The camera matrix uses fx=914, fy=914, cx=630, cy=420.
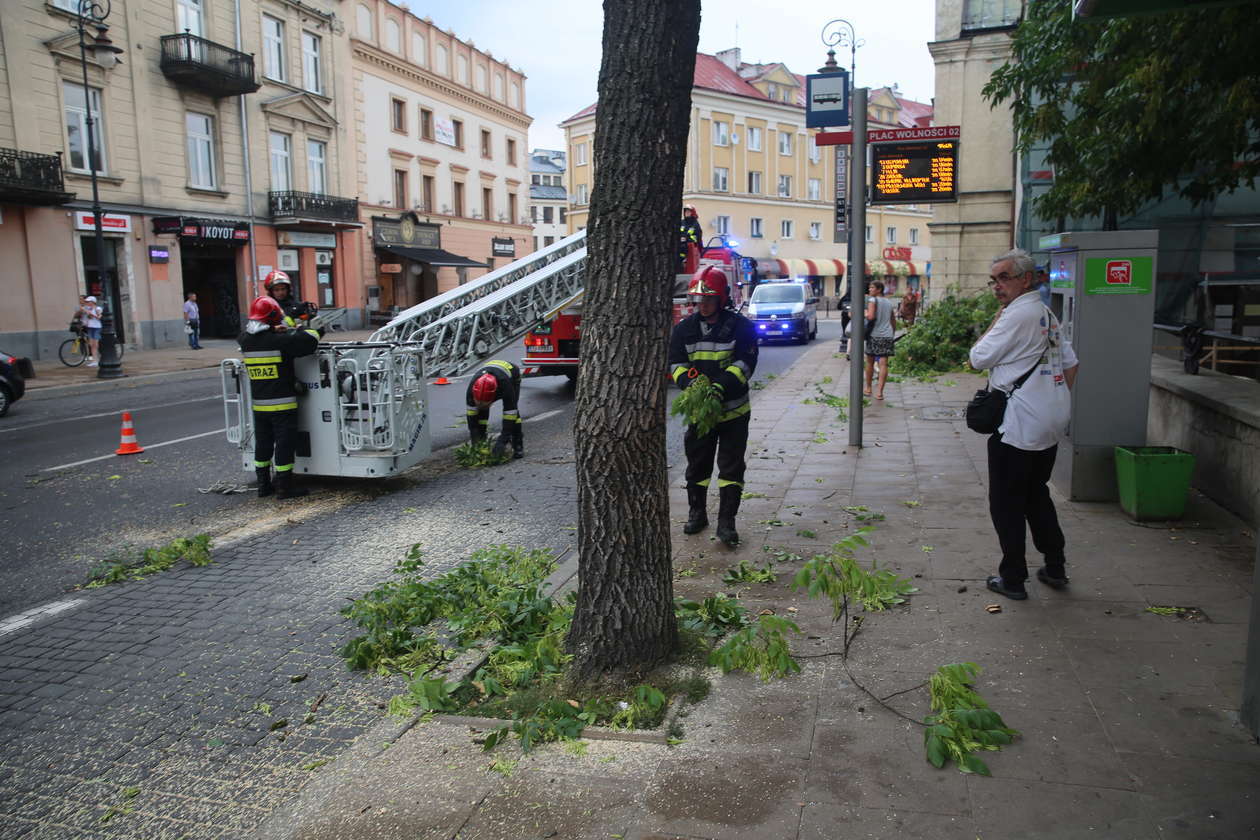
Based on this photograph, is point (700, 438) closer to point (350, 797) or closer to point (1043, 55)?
point (350, 797)

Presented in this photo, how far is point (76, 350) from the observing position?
75.7 feet

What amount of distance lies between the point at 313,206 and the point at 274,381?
27.7 metres

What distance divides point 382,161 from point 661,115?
38334 mm

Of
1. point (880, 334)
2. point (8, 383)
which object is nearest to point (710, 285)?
point (880, 334)

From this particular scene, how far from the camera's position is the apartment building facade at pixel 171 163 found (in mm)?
23188

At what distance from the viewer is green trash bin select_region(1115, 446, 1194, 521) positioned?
596cm

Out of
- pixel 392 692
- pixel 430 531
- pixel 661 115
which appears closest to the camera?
pixel 661 115

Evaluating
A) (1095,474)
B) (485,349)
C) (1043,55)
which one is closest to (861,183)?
(1043,55)

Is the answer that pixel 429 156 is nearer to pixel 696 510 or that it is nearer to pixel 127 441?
pixel 127 441

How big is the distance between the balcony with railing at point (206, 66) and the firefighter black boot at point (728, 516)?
27389mm

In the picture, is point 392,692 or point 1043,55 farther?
point 1043,55

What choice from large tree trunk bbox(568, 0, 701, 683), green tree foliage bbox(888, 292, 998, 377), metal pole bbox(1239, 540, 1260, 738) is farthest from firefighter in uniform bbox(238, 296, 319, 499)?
green tree foliage bbox(888, 292, 998, 377)

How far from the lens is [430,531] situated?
22.8 ft

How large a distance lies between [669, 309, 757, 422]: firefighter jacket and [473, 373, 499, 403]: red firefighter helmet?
3.34 meters
